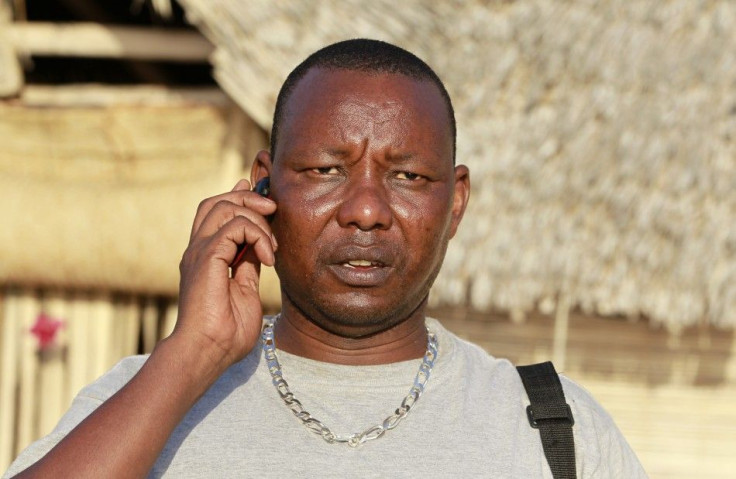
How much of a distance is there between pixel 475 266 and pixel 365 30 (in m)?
1.20

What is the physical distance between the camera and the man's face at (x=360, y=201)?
6.43ft

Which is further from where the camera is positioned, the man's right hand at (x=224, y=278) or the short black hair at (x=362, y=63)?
the short black hair at (x=362, y=63)

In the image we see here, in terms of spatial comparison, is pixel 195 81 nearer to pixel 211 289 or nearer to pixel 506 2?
pixel 506 2

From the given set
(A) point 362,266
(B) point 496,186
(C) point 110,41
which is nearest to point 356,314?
(A) point 362,266

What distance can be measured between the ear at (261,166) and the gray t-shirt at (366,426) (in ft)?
1.26

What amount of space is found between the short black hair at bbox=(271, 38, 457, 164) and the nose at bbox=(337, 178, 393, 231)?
0.22 m

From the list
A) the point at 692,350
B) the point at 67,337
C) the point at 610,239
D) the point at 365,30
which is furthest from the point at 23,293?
the point at 692,350

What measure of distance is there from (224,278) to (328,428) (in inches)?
13.3

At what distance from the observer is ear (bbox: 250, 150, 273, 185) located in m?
2.15

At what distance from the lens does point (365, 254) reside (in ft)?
6.38

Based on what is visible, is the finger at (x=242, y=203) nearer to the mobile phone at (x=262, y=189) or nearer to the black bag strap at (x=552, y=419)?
the mobile phone at (x=262, y=189)

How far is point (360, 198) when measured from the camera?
1.96 metres

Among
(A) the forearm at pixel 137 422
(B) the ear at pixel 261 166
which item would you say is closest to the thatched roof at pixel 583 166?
(B) the ear at pixel 261 166

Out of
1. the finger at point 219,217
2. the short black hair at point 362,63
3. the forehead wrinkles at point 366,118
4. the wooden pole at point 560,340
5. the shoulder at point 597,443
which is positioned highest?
the short black hair at point 362,63
